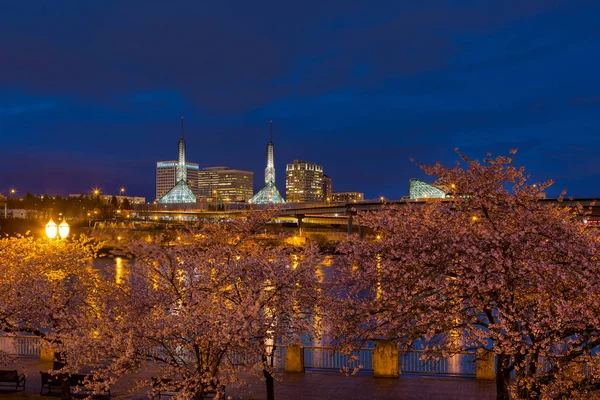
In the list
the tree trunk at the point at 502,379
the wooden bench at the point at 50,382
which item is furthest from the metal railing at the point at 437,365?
the wooden bench at the point at 50,382

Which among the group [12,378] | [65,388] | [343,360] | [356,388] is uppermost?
[65,388]

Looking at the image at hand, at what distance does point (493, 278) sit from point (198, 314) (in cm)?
648

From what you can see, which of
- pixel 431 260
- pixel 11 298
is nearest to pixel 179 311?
pixel 431 260

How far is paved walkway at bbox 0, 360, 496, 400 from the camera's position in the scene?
18688mm

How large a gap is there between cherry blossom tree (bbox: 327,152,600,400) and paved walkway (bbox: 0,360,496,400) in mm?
5510

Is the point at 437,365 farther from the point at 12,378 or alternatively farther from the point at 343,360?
the point at 12,378

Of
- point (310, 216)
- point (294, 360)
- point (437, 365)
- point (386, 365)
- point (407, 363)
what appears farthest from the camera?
point (310, 216)

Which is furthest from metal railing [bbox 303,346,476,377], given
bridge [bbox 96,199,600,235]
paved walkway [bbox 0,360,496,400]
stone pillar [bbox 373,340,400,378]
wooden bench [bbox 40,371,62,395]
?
bridge [bbox 96,199,600,235]

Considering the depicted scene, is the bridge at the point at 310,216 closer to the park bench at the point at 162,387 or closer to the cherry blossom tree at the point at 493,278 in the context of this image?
the cherry blossom tree at the point at 493,278

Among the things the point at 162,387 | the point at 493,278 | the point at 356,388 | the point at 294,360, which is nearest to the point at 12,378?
the point at 162,387

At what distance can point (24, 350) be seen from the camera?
28.5m

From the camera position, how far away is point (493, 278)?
12.0m

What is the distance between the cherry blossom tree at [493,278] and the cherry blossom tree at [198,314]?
2.02 meters

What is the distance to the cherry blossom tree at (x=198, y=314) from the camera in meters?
12.1
